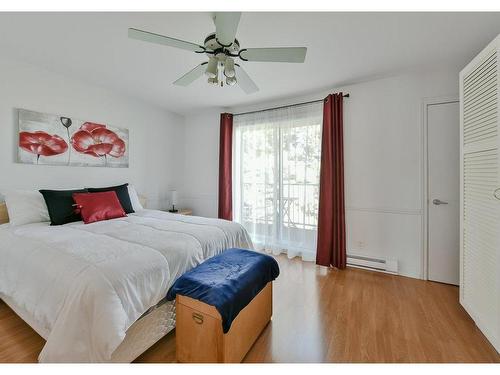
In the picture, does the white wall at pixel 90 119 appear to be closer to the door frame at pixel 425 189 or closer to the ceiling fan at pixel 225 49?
the ceiling fan at pixel 225 49

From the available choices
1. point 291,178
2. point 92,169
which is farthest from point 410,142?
point 92,169

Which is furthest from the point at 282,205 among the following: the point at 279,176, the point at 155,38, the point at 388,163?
the point at 155,38

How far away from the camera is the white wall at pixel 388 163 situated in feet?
8.30

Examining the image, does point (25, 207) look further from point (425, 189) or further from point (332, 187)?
point (425, 189)

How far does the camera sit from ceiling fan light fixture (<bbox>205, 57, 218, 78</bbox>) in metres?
1.67

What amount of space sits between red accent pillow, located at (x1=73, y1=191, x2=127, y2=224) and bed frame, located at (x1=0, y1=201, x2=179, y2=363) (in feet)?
2.87

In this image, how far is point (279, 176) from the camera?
335 centimetres

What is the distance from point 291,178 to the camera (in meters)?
3.27

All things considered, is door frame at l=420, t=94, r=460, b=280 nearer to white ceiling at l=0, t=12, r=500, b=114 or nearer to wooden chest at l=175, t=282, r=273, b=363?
white ceiling at l=0, t=12, r=500, b=114

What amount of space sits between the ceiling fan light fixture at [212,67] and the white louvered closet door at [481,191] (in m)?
1.84

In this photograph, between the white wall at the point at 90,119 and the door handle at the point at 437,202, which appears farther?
the door handle at the point at 437,202

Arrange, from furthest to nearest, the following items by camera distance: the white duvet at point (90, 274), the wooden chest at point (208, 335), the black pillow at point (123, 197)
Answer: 1. the black pillow at point (123, 197)
2. the wooden chest at point (208, 335)
3. the white duvet at point (90, 274)

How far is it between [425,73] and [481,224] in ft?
5.83

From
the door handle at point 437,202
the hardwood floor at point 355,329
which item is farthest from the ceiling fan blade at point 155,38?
the door handle at point 437,202
